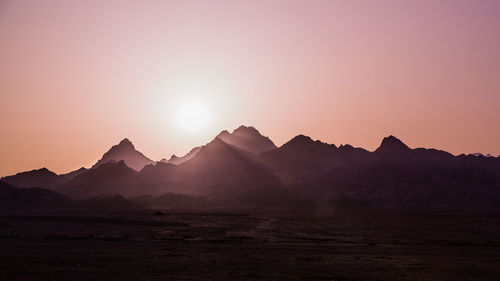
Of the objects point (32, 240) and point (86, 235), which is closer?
point (32, 240)

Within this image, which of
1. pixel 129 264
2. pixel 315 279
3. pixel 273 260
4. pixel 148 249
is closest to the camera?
pixel 315 279

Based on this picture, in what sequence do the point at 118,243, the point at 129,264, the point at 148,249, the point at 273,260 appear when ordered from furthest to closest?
the point at 118,243
the point at 148,249
the point at 273,260
the point at 129,264

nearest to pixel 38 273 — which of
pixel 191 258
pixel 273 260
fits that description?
pixel 191 258

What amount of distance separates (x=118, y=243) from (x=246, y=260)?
74.3 feet

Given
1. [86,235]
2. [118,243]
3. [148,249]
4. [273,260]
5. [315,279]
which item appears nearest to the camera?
[315,279]

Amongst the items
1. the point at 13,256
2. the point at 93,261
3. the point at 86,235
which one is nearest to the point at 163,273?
the point at 93,261

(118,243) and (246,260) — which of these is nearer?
(246,260)

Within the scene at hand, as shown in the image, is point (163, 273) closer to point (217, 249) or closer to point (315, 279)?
point (315, 279)

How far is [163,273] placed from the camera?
179 ft

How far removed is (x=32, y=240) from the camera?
80.9 meters

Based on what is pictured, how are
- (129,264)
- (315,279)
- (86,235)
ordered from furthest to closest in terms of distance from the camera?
(86,235) < (129,264) < (315,279)

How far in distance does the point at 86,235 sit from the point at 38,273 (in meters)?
38.0

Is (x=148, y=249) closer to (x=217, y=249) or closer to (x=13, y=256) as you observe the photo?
(x=217, y=249)

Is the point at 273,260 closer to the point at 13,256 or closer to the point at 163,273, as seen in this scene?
the point at 163,273
